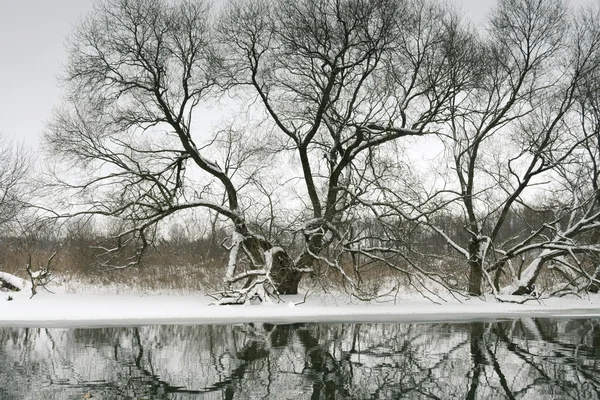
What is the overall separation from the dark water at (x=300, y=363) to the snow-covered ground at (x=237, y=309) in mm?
2066

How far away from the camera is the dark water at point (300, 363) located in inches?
276

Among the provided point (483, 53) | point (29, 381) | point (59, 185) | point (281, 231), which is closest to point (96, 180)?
point (59, 185)

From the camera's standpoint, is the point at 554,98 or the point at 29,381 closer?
the point at 29,381

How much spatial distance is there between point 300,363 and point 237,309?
8.87 meters

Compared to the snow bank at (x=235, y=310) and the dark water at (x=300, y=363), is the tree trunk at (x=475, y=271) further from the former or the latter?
the dark water at (x=300, y=363)

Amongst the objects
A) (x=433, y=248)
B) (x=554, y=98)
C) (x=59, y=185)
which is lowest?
(x=433, y=248)

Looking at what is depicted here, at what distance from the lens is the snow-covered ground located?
15711 mm

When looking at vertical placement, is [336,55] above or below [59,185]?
above

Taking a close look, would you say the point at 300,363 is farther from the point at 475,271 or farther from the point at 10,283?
the point at 10,283

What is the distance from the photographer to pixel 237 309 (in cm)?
1748

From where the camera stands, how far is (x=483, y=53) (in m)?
21.0

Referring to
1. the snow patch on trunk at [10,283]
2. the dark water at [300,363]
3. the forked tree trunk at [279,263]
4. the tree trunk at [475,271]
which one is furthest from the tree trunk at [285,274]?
the snow patch on trunk at [10,283]

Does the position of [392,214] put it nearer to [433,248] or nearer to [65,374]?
[433,248]

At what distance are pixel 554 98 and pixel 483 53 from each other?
3.73 m
